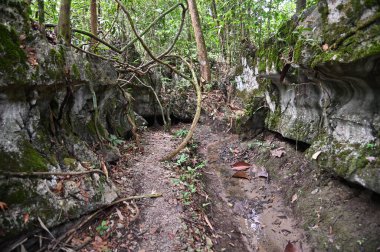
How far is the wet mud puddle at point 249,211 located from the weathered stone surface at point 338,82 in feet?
4.45

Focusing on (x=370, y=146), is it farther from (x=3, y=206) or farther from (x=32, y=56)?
(x=32, y=56)

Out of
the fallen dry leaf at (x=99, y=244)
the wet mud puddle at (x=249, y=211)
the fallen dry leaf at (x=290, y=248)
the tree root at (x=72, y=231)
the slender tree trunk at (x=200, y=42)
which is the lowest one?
the fallen dry leaf at (x=290, y=248)

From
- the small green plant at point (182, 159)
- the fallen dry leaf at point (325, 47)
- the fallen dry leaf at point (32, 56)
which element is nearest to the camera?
the fallen dry leaf at point (32, 56)

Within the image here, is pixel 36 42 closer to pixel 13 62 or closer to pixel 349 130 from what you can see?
pixel 13 62

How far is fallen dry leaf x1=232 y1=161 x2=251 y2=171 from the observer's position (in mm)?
7207

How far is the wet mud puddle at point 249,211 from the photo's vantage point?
466 centimetres

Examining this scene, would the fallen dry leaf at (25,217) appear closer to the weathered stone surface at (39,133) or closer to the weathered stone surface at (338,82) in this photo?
the weathered stone surface at (39,133)

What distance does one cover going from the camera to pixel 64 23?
452 cm

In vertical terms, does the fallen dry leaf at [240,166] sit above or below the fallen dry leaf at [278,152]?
below

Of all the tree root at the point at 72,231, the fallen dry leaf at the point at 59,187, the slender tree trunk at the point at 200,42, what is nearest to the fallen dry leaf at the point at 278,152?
the tree root at the point at 72,231

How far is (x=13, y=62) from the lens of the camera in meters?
3.24

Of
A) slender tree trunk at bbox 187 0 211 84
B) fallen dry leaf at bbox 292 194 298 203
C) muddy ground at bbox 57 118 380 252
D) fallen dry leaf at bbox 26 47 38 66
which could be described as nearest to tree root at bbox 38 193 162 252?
muddy ground at bbox 57 118 380 252

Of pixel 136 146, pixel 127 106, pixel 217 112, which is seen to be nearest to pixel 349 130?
pixel 136 146

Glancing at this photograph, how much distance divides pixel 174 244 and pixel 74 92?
3343 millimetres
